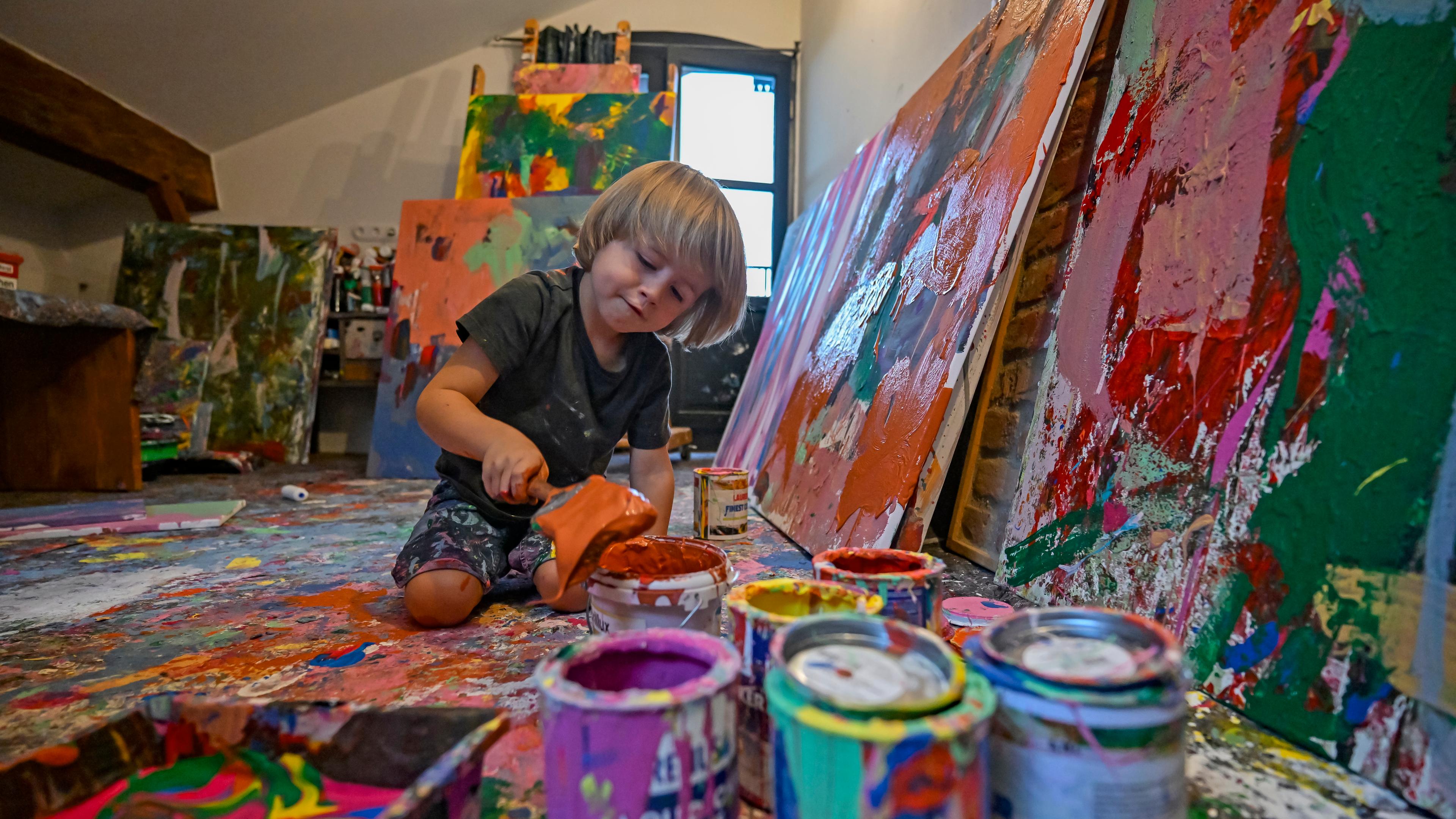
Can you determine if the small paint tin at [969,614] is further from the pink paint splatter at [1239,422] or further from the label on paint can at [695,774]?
the label on paint can at [695,774]

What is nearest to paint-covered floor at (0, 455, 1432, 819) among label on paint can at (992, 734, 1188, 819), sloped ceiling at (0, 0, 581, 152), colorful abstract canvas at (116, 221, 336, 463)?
label on paint can at (992, 734, 1188, 819)

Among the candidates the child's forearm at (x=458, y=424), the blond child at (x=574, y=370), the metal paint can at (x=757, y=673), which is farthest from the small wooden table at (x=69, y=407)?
the metal paint can at (x=757, y=673)

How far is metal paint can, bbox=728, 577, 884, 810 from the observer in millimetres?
608

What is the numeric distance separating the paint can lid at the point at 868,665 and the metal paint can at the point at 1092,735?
0.14ft

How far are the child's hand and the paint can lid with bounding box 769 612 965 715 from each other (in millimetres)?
531

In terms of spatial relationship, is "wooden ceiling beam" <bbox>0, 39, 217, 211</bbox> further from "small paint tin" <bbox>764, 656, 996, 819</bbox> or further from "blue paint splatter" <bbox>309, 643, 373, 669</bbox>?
"small paint tin" <bbox>764, 656, 996, 819</bbox>

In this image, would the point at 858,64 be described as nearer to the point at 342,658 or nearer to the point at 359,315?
the point at 359,315

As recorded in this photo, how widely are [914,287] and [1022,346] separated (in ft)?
0.88

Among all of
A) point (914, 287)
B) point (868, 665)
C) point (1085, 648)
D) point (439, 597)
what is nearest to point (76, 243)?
point (439, 597)

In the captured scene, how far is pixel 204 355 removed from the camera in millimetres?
3508

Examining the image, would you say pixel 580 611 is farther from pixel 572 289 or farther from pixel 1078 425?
pixel 1078 425

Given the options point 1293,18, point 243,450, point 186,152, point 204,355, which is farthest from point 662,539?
point 186,152

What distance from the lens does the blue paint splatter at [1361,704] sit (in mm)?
629

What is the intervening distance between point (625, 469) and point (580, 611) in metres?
1.98
